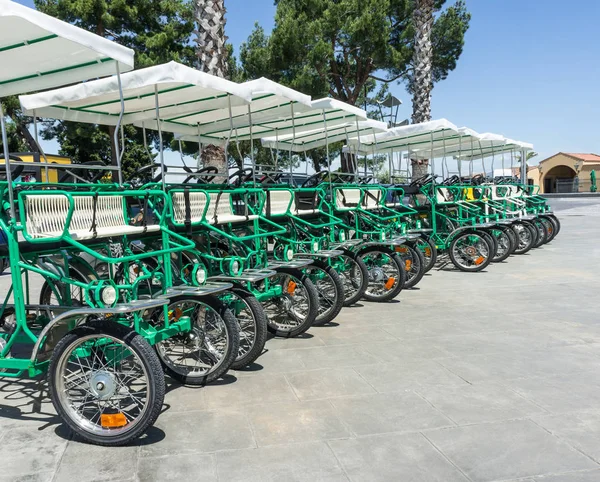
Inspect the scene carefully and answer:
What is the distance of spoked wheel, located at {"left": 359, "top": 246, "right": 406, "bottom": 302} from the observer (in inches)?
294

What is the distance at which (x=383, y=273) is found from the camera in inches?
297

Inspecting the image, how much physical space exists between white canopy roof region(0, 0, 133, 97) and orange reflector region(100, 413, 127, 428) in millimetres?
2518

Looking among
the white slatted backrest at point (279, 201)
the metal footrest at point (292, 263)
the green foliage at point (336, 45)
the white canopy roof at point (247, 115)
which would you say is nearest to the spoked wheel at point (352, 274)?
the white slatted backrest at point (279, 201)

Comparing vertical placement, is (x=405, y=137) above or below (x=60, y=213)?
above

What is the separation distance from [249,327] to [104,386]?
67.3 inches

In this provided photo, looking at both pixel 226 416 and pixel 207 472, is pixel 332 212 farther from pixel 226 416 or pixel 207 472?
pixel 207 472

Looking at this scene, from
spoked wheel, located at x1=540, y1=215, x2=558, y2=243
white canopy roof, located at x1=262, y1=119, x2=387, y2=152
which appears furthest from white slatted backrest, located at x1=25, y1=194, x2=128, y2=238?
spoked wheel, located at x1=540, y1=215, x2=558, y2=243

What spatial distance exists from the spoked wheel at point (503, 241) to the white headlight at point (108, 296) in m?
8.64

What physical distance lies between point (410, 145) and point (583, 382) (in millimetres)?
8662

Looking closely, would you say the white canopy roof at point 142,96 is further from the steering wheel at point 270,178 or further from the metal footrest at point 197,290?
the metal footrest at point 197,290

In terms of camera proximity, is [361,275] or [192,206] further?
[361,275]

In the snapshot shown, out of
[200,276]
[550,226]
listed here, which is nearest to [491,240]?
[550,226]

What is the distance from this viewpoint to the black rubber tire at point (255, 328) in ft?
15.5

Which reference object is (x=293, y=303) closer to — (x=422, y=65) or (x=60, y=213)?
(x=60, y=213)
